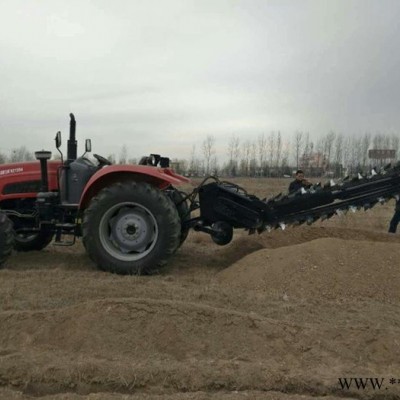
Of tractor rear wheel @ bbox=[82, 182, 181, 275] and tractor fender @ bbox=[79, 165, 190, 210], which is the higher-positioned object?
tractor fender @ bbox=[79, 165, 190, 210]

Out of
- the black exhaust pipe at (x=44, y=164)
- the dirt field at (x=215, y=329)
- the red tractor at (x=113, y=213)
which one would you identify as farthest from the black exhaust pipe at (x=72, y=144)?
the dirt field at (x=215, y=329)

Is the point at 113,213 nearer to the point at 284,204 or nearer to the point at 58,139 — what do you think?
the point at 58,139

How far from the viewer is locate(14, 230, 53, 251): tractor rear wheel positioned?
28.3ft

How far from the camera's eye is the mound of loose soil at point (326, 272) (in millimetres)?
5879

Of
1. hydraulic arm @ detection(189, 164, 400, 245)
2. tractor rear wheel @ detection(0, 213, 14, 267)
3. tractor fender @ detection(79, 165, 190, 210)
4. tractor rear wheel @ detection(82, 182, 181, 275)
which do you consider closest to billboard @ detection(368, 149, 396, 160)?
hydraulic arm @ detection(189, 164, 400, 245)

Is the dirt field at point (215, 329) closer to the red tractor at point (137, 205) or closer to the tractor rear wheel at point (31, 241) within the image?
the red tractor at point (137, 205)

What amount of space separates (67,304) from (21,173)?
3.41 m

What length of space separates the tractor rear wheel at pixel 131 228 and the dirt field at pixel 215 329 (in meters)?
0.31

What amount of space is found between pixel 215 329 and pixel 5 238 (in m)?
3.70

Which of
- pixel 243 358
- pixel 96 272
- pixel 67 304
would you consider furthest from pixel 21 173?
pixel 243 358

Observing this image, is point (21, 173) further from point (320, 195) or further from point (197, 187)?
point (320, 195)

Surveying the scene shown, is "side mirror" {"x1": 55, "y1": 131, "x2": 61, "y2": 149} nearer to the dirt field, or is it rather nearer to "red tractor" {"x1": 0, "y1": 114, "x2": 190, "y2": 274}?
"red tractor" {"x1": 0, "y1": 114, "x2": 190, "y2": 274}

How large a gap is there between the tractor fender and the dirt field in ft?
3.60

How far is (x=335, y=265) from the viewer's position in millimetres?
A: 6277
